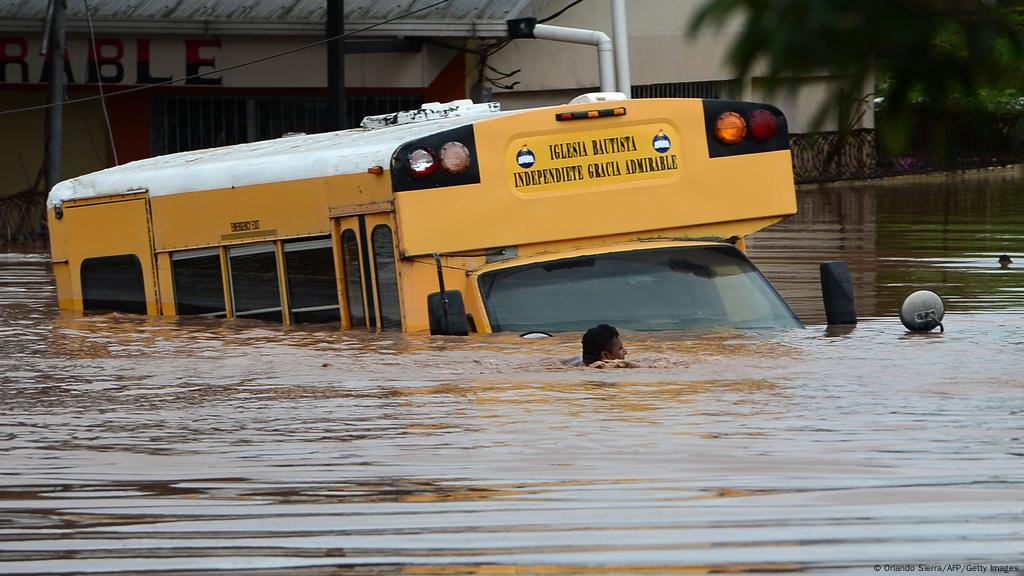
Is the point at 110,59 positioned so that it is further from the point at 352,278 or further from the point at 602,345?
the point at 602,345

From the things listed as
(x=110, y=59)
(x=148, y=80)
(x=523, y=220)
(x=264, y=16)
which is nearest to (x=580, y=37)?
(x=264, y=16)

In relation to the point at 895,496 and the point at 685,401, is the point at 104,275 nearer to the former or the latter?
the point at 685,401

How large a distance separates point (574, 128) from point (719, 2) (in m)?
8.15

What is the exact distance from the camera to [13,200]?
28859 mm

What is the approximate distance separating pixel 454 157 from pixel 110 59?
20.2 meters

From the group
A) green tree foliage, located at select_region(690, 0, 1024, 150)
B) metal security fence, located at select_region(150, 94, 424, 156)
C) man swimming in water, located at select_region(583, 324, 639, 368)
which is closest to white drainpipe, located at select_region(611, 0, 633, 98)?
metal security fence, located at select_region(150, 94, 424, 156)

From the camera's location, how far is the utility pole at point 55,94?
26.9 meters

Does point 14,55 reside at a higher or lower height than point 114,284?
higher

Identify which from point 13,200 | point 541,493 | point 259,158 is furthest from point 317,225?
point 13,200

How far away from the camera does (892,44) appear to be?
340cm

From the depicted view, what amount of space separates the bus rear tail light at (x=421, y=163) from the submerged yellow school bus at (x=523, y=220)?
0.04 feet

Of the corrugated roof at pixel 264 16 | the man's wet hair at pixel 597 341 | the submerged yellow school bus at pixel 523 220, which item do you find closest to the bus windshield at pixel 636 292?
the submerged yellow school bus at pixel 523 220

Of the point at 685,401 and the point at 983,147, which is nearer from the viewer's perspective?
the point at 983,147

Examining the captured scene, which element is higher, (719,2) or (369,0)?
(369,0)
